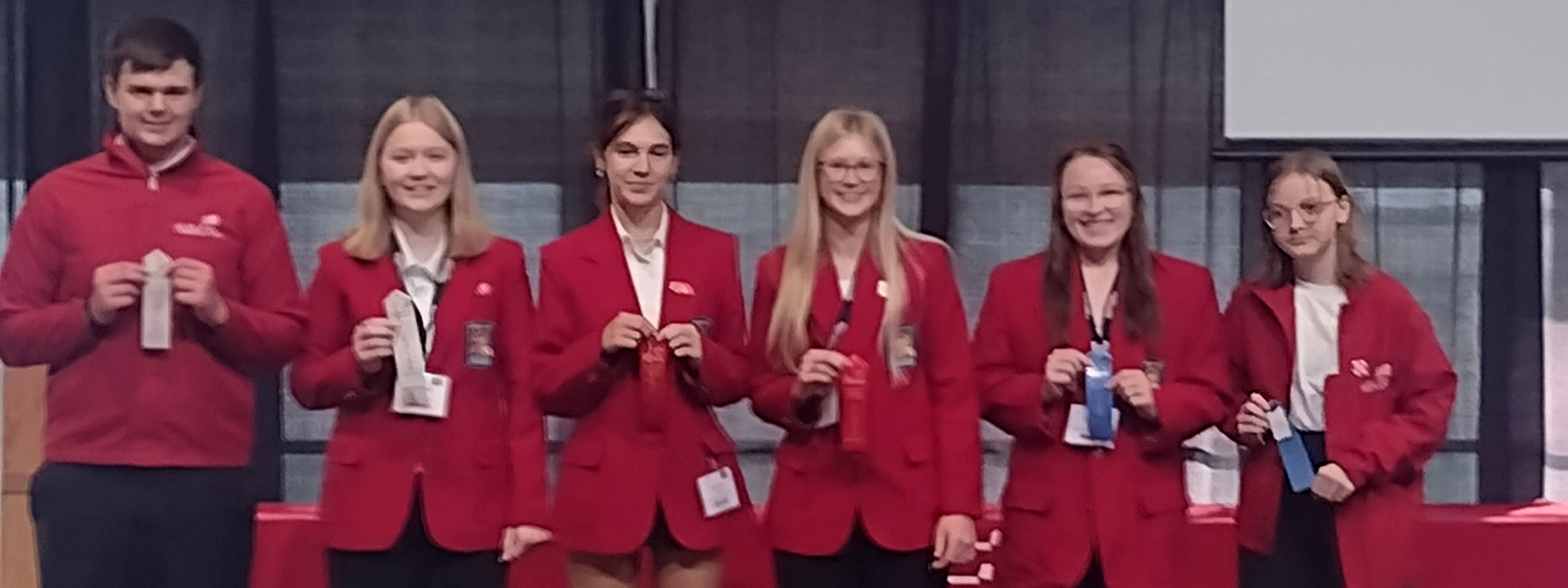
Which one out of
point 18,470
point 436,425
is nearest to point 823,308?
point 436,425

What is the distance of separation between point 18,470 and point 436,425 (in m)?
1.46

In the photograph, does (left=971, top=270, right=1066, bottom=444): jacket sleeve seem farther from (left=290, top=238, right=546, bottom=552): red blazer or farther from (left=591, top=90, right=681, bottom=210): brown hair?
(left=290, top=238, right=546, bottom=552): red blazer

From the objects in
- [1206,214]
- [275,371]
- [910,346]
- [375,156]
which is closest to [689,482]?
[910,346]

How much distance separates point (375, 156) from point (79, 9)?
1543 mm

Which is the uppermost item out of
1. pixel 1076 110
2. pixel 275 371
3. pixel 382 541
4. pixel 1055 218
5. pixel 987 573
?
pixel 1076 110

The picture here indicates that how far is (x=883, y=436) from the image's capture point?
2660 millimetres

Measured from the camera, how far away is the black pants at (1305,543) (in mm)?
2859

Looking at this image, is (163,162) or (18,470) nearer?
(163,162)

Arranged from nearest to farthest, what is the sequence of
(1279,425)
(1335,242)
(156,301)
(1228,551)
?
(156,301) → (1279,425) → (1335,242) → (1228,551)

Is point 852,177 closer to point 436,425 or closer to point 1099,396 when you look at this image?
point 1099,396

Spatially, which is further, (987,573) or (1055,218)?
(987,573)

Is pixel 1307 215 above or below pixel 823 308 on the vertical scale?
above

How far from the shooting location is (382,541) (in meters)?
2.61

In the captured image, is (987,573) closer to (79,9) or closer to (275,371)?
(275,371)
